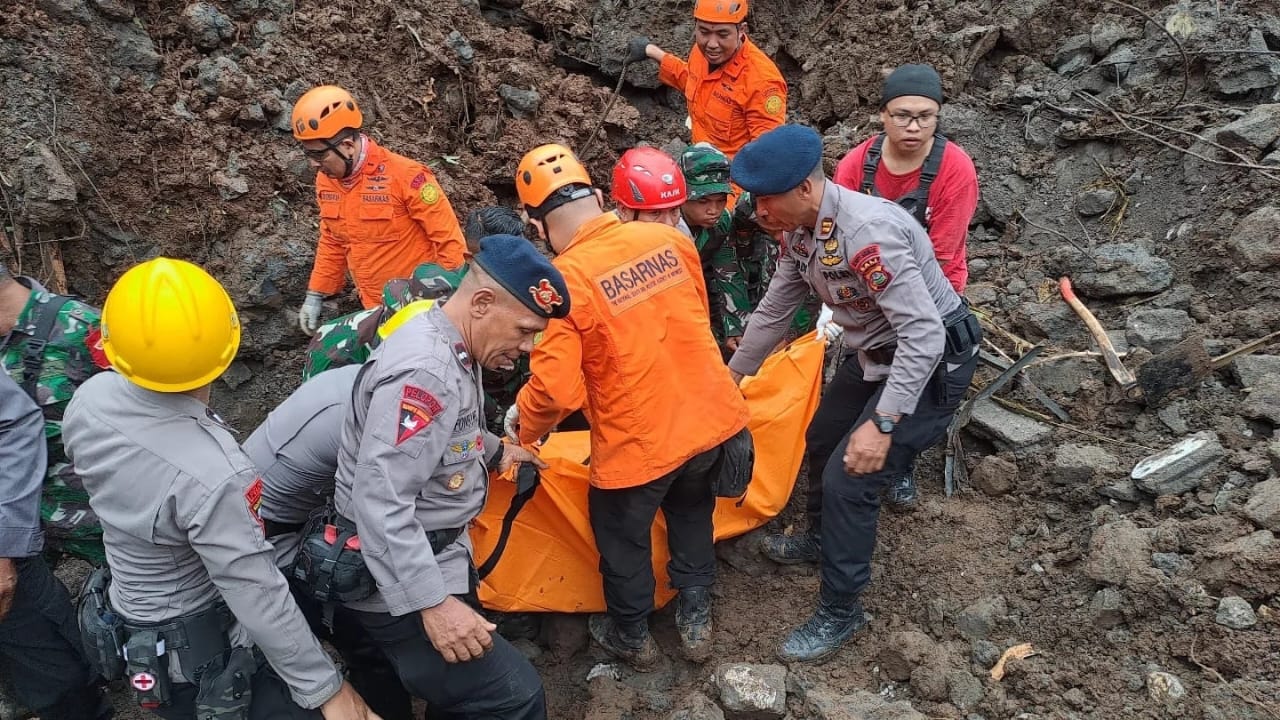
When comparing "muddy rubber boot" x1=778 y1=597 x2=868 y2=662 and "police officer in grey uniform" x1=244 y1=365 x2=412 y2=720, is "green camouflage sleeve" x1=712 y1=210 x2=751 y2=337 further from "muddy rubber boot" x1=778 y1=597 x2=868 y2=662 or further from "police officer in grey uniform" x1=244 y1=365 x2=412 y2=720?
"police officer in grey uniform" x1=244 y1=365 x2=412 y2=720

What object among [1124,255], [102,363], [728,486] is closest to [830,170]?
[1124,255]

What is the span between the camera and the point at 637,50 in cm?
605

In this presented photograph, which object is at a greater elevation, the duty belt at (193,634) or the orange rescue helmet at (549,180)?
the orange rescue helmet at (549,180)

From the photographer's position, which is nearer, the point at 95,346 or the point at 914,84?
the point at 95,346

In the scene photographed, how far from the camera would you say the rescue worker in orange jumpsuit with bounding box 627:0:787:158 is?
4.75 meters

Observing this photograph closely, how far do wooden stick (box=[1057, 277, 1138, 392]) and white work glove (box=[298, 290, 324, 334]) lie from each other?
164 inches

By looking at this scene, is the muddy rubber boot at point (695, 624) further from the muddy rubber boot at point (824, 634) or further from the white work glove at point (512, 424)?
the white work glove at point (512, 424)

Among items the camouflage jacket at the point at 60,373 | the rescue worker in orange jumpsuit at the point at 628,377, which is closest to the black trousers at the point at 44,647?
the camouflage jacket at the point at 60,373

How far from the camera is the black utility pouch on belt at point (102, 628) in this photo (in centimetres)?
207

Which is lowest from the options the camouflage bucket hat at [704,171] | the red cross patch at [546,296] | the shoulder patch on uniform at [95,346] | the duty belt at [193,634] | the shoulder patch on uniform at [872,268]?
the duty belt at [193,634]

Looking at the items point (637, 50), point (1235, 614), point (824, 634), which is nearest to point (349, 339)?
point (824, 634)

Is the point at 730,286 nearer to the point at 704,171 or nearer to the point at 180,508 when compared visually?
the point at 704,171

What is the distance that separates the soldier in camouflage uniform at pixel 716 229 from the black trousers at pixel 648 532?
1.33m

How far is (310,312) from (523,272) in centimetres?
306
